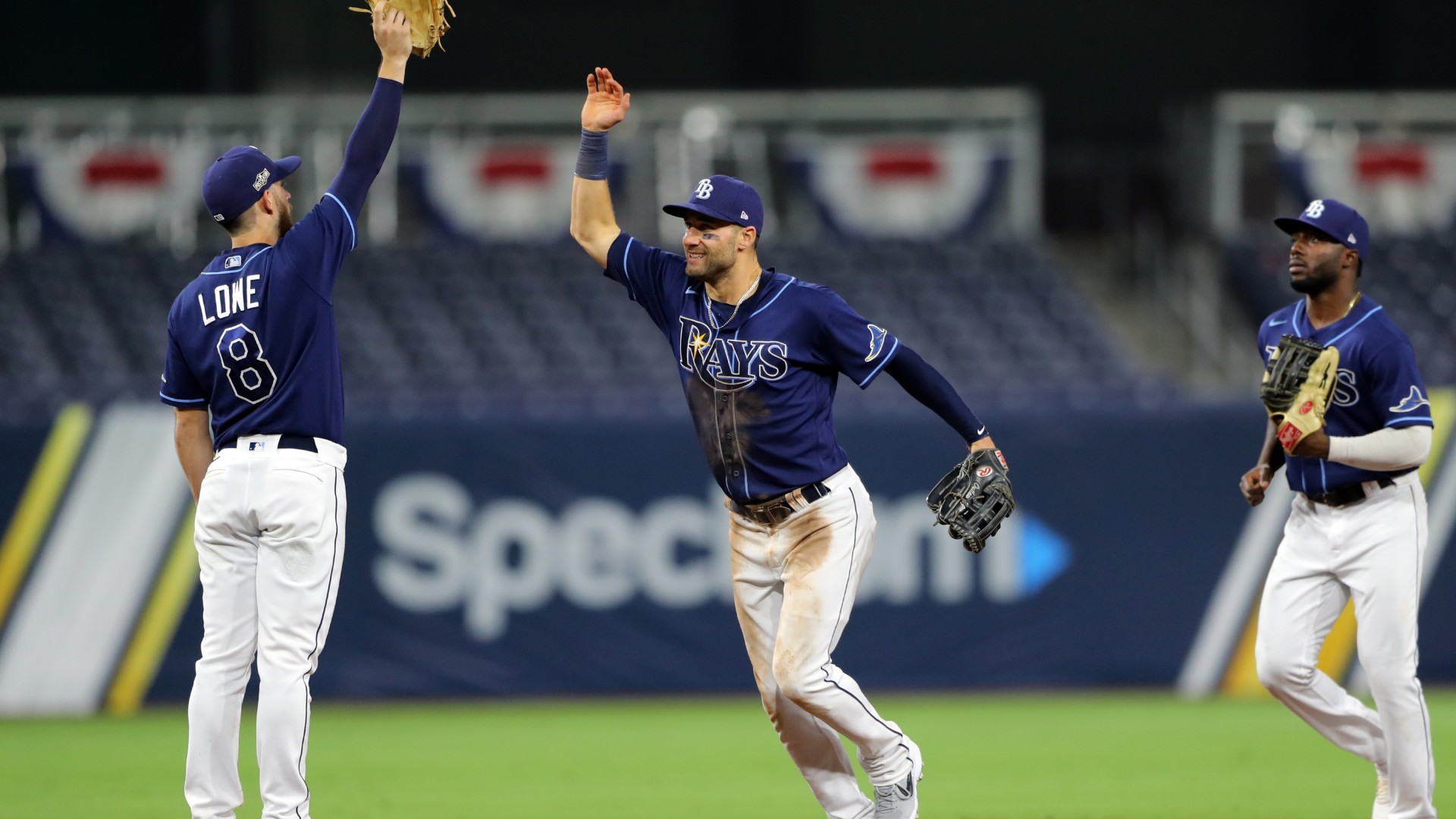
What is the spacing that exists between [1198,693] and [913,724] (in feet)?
8.20

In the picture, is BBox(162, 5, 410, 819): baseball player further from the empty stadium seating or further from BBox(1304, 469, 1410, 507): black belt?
the empty stadium seating

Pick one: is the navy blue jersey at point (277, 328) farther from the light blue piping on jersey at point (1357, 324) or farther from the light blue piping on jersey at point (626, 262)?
the light blue piping on jersey at point (1357, 324)

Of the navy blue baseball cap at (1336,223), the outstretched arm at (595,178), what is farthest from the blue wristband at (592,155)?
the navy blue baseball cap at (1336,223)

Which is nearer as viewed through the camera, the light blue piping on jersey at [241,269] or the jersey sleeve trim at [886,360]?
the light blue piping on jersey at [241,269]

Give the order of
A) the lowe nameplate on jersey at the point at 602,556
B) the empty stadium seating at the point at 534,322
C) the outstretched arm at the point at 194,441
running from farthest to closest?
the empty stadium seating at the point at 534,322
the lowe nameplate on jersey at the point at 602,556
the outstretched arm at the point at 194,441

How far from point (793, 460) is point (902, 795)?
1200 millimetres

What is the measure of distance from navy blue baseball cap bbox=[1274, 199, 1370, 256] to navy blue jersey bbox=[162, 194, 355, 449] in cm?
329

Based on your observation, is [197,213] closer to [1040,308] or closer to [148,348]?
[148,348]

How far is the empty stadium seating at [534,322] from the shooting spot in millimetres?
13406

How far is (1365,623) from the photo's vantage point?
581 cm

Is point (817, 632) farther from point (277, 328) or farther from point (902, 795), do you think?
point (277, 328)

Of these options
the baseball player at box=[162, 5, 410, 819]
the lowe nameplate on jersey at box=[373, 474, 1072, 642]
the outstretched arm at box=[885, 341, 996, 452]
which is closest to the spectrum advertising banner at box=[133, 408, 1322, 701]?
the lowe nameplate on jersey at box=[373, 474, 1072, 642]

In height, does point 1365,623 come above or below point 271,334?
below

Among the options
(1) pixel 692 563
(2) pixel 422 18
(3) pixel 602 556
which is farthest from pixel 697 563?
(2) pixel 422 18
